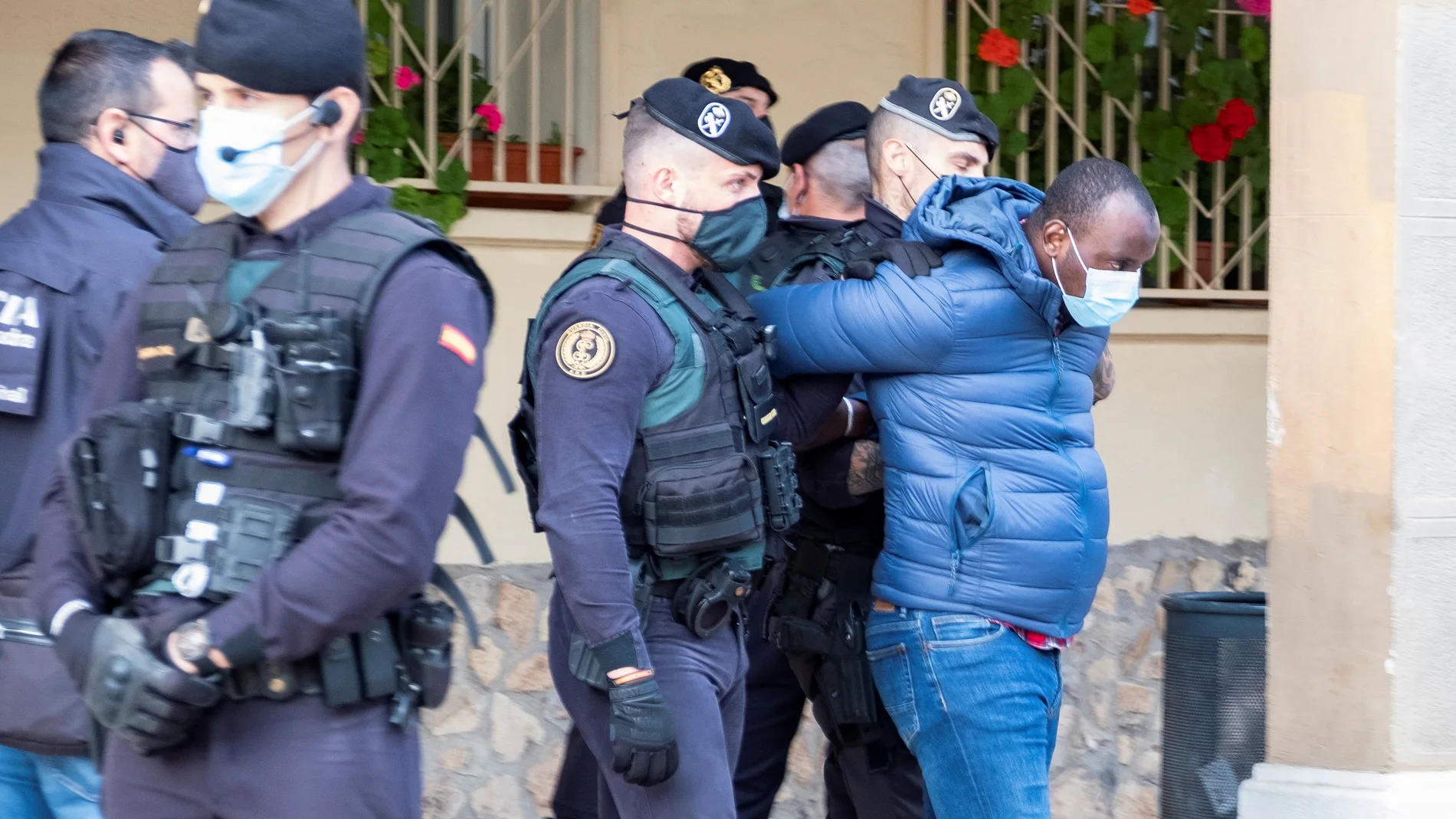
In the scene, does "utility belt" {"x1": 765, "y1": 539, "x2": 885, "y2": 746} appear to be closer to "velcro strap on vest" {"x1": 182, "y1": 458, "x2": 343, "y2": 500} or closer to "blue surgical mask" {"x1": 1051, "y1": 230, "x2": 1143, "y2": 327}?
"blue surgical mask" {"x1": 1051, "y1": 230, "x2": 1143, "y2": 327}

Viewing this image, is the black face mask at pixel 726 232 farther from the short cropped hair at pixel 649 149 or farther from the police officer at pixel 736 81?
the police officer at pixel 736 81

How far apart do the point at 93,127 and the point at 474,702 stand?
89.7 inches

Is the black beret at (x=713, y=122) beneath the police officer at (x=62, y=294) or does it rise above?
above

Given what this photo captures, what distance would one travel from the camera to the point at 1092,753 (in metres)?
5.22

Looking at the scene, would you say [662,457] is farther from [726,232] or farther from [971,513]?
[971,513]

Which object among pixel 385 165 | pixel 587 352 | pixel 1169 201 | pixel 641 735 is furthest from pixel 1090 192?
pixel 1169 201

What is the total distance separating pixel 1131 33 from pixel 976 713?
2.86 metres

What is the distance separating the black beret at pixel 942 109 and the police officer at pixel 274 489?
1.63 meters

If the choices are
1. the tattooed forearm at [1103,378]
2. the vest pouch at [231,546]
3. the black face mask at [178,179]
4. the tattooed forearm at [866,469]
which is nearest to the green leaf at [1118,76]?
the tattooed forearm at [1103,378]

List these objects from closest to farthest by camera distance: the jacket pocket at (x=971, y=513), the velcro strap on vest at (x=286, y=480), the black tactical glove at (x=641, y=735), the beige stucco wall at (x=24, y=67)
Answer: the velcro strap on vest at (x=286, y=480), the black tactical glove at (x=641, y=735), the jacket pocket at (x=971, y=513), the beige stucco wall at (x=24, y=67)

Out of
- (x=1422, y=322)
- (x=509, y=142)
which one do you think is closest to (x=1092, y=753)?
(x=1422, y=322)

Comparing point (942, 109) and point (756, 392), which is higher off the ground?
point (942, 109)

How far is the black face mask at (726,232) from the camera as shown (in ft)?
9.37

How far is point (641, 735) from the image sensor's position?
2512 mm
